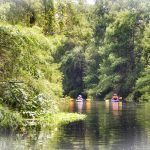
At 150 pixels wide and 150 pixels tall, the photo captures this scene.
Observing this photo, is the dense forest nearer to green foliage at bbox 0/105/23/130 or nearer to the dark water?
green foliage at bbox 0/105/23/130

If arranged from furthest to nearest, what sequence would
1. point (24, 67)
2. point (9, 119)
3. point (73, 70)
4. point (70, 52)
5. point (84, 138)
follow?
1. point (73, 70)
2. point (70, 52)
3. point (24, 67)
4. point (9, 119)
5. point (84, 138)

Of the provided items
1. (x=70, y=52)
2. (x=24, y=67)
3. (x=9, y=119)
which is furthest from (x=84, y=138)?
(x=70, y=52)

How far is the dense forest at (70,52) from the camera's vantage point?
22.2 m

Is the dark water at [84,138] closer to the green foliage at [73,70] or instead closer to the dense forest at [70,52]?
the dense forest at [70,52]

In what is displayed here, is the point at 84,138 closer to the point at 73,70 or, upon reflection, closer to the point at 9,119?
the point at 9,119

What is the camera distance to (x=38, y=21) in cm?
2752

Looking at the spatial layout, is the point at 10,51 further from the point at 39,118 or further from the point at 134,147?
the point at 134,147

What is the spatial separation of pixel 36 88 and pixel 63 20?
20.1 ft

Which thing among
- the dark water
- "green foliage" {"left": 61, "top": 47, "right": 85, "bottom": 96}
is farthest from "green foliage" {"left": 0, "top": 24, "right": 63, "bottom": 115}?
"green foliage" {"left": 61, "top": 47, "right": 85, "bottom": 96}

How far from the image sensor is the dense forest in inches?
872

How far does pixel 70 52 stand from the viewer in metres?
80.6

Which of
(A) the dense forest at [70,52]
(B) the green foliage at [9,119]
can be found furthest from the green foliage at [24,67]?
(B) the green foliage at [9,119]

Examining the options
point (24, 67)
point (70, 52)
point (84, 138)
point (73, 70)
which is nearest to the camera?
point (84, 138)

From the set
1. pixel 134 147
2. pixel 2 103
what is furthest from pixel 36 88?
pixel 134 147
